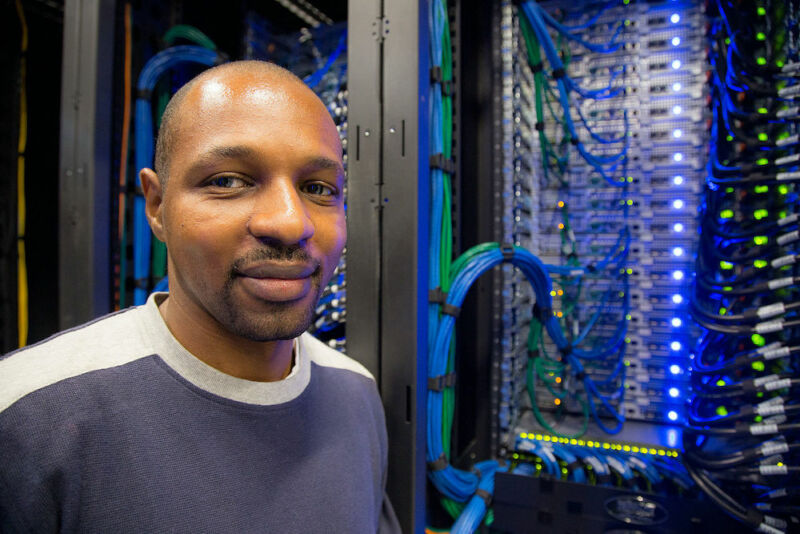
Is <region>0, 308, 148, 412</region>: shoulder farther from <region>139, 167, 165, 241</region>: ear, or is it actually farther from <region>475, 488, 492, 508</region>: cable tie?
<region>475, 488, 492, 508</region>: cable tie

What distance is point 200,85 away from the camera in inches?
30.7

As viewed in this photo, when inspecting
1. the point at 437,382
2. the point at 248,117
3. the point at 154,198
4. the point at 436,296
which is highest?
the point at 248,117

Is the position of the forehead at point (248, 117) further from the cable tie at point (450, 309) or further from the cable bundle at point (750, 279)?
the cable bundle at point (750, 279)

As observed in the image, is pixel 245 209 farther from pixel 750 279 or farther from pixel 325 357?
pixel 750 279

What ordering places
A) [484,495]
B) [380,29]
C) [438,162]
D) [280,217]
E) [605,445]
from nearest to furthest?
[280,217] < [380,29] < [438,162] < [484,495] < [605,445]

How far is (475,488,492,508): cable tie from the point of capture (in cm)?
159

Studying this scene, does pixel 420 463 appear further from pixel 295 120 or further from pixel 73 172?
pixel 73 172

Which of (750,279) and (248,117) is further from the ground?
(248,117)

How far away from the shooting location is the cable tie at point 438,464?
4.82 ft

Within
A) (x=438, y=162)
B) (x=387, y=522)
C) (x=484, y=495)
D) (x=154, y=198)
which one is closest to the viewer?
(x=154, y=198)

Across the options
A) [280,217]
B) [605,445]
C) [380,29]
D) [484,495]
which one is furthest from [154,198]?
[605,445]

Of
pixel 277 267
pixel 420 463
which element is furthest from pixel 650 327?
pixel 277 267

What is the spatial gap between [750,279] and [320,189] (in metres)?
1.66

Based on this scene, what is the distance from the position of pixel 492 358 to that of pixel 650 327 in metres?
0.76
